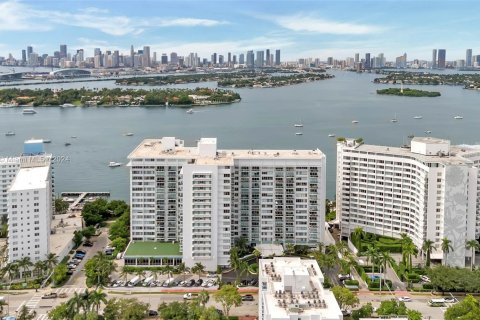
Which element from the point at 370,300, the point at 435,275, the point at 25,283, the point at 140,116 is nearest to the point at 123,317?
the point at 25,283

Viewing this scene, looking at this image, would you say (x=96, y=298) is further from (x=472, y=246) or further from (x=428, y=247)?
(x=472, y=246)

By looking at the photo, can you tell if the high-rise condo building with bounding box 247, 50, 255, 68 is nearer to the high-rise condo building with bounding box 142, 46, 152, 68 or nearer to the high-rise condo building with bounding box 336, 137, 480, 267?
the high-rise condo building with bounding box 142, 46, 152, 68

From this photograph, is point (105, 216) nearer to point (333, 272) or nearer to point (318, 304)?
point (333, 272)

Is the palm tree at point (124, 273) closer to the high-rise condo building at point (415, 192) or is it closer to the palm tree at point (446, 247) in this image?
the high-rise condo building at point (415, 192)

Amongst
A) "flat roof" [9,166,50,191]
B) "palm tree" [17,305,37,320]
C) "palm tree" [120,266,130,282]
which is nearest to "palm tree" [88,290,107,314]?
"palm tree" [17,305,37,320]

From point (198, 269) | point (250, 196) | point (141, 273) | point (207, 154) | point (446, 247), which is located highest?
point (207, 154)

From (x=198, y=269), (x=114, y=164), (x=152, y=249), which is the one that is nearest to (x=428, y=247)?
(x=198, y=269)

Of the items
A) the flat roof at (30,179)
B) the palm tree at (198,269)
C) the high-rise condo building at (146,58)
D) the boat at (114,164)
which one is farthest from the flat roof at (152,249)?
the high-rise condo building at (146,58)
